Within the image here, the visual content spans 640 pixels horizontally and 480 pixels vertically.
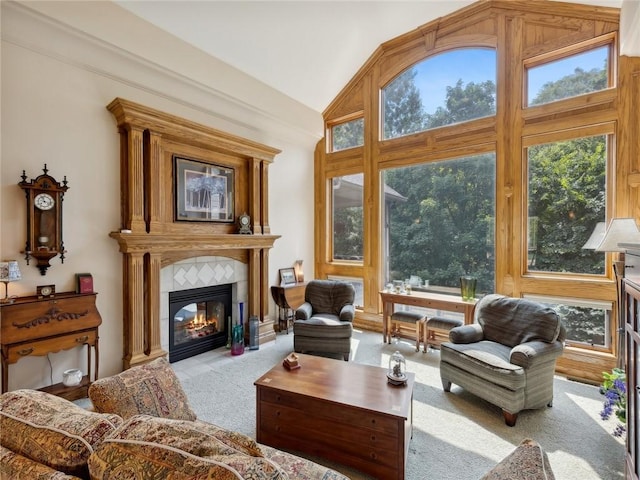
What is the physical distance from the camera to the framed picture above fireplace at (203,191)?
12.4ft

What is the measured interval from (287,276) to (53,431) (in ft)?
13.7

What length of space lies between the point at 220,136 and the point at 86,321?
2.59 metres

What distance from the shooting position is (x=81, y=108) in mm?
3012

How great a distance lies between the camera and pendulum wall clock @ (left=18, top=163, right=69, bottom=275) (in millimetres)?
2662

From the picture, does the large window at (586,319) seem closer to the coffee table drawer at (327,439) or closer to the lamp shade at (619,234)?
the lamp shade at (619,234)

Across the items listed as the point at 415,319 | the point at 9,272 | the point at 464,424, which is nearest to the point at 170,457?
the point at 464,424

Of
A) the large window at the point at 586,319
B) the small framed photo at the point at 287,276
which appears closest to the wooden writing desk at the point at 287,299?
the small framed photo at the point at 287,276

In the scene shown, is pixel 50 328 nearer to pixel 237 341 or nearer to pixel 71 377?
pixel 71 377

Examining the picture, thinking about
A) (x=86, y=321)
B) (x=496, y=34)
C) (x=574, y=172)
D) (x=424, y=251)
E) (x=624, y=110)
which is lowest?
(x=86, y=321)

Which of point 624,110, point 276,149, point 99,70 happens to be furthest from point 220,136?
point 624,110

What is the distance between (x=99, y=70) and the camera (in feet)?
10.1

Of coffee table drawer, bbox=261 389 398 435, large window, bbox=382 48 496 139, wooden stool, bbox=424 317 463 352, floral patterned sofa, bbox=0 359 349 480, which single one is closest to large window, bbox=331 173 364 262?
large window, bbox=382 48 496 139

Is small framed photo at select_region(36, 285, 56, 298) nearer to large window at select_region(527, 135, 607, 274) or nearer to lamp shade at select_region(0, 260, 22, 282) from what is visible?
lamp shade at select_region(0, 260, 22, 282)

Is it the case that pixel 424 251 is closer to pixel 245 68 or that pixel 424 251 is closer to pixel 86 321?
pixel 245 68
